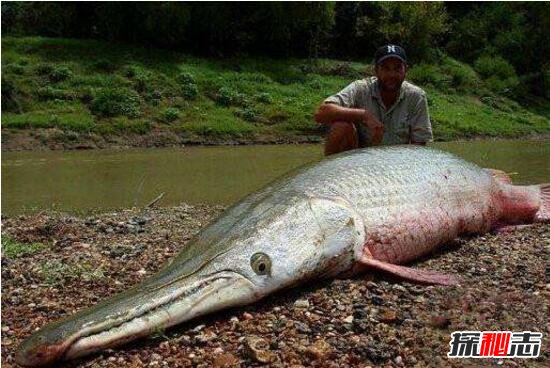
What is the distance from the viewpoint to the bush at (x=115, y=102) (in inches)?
850

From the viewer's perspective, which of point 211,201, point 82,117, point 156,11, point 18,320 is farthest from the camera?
point 156,11

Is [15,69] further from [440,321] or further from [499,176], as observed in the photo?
[440,321]

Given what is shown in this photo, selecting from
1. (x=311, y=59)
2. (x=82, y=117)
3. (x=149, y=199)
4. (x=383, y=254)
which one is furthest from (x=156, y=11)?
(x=383, y=254)

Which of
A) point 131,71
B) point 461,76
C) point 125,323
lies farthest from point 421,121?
point 461,76

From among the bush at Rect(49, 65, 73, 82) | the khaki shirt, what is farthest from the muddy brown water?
the bush at Rect(49, 65, 73, 82)

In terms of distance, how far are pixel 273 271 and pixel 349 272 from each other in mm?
634

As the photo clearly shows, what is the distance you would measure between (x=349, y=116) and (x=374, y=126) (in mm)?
229

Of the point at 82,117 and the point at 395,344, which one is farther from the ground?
the point at 395,344

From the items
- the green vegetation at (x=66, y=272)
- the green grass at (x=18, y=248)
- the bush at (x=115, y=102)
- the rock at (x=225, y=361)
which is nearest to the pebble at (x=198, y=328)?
the rock at (x=225, y=361)

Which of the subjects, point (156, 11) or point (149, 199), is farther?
point (156, 11)

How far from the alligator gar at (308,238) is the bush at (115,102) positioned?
17.6 metres

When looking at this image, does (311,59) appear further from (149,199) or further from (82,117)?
(149,199)

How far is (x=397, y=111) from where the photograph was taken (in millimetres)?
5836

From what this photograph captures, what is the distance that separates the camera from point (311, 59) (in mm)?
33531
